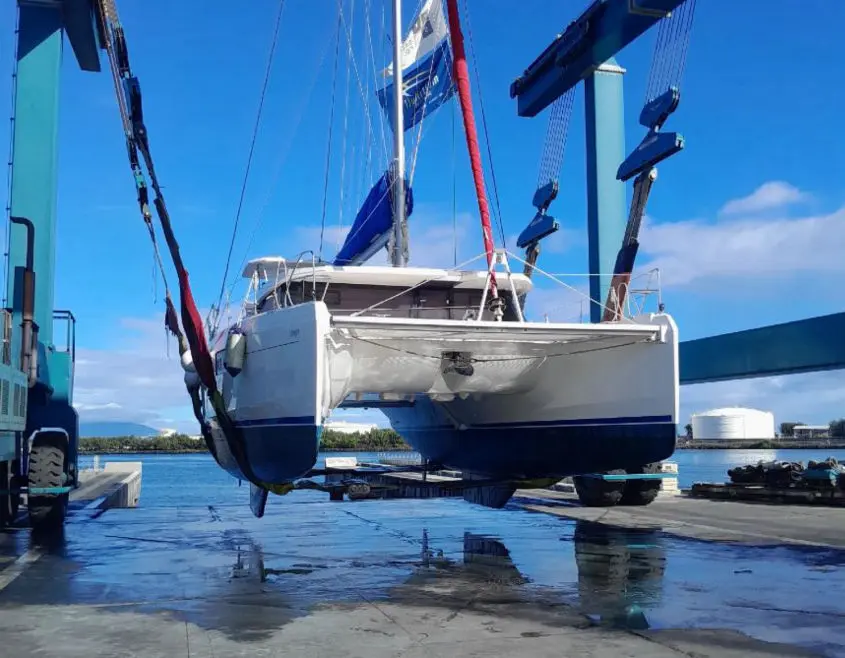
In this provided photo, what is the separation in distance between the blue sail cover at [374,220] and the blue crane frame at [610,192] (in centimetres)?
406

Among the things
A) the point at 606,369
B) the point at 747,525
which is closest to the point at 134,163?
the point at 606,369

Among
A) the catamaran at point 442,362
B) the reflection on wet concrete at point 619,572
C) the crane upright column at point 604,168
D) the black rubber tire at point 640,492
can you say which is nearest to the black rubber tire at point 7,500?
the catamaran at point 442,362

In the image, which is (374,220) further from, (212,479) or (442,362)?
(212,479)

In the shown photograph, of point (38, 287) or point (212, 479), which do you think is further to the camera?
point (212, 479)

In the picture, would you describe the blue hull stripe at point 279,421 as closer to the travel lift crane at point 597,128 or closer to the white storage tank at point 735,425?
the travel lift crane at point 597,128

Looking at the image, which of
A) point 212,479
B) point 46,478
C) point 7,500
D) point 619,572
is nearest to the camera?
point 619,572

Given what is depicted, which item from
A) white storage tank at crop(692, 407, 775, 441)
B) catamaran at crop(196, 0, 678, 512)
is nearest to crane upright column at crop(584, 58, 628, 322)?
catamaran at crop(196, 0, 678, 512)

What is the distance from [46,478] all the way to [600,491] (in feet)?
24.3

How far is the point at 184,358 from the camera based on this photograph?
32.6ft

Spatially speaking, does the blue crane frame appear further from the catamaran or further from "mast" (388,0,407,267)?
the catamaran

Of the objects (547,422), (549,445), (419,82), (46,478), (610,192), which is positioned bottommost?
(46,478)

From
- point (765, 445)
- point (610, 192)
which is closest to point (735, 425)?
point (765, 445)

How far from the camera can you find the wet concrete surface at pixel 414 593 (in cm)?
477

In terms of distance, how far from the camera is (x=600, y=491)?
41.6 ft
